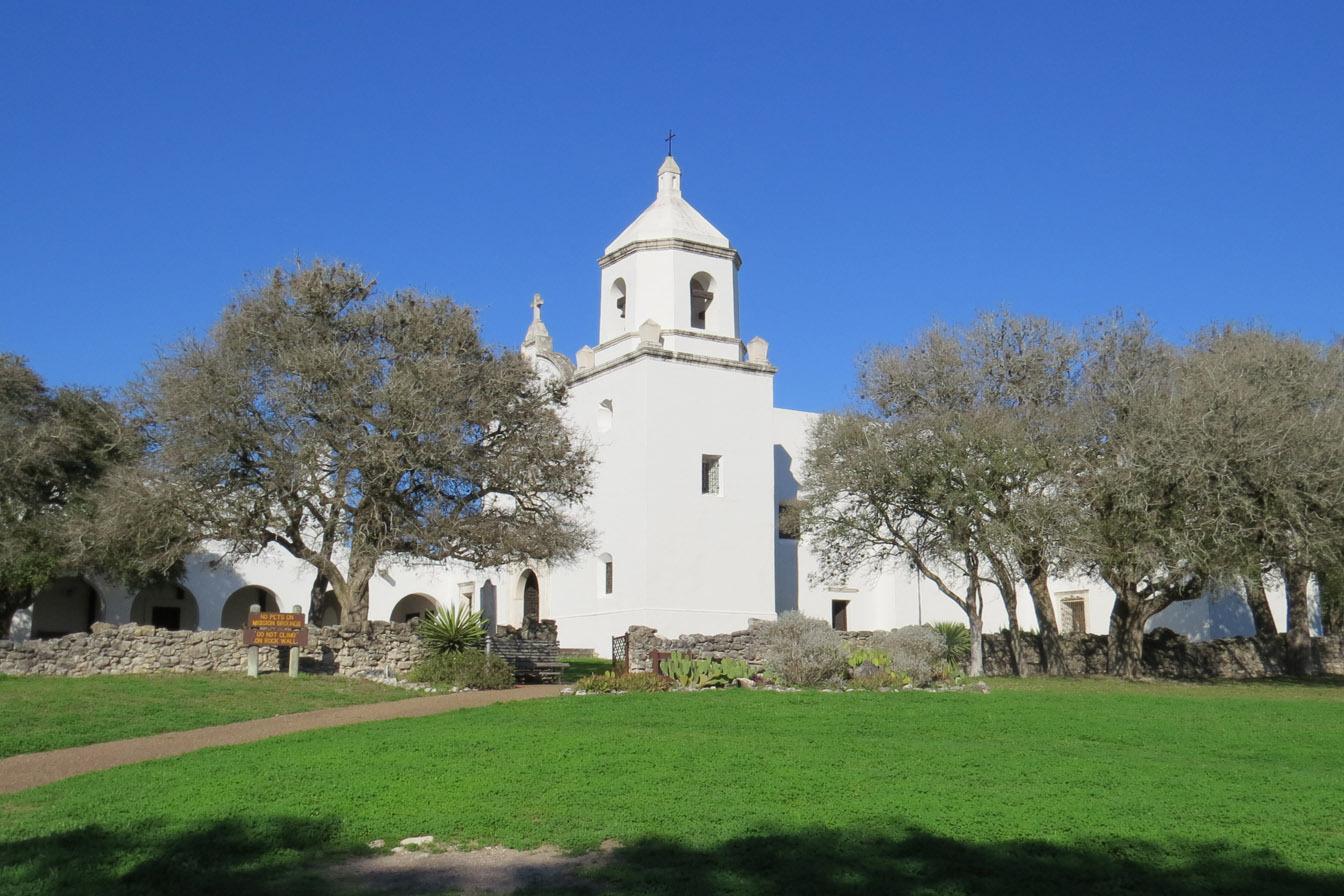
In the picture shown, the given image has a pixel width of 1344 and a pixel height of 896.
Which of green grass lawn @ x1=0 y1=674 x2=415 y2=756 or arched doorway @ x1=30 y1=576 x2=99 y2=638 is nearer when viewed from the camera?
green grass lawn @ x1=0 y1=674 x2=415 y2=756

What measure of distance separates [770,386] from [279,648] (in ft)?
53.8

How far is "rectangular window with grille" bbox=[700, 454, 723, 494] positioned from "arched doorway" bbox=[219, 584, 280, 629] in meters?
13.8

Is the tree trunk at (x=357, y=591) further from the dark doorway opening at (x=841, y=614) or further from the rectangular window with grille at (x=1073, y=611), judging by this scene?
the rectangular window with grille at (x=1073, y=611)

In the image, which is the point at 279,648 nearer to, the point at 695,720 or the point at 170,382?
the point at 170,382

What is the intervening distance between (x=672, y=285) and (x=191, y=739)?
21901 millimetres

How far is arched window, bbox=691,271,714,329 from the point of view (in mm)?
34719

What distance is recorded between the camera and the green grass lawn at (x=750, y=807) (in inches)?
301

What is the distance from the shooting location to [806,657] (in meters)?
20.5

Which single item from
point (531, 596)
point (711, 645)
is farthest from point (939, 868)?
point (531, 596)

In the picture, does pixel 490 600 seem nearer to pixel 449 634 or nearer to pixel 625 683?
pixel 449 634

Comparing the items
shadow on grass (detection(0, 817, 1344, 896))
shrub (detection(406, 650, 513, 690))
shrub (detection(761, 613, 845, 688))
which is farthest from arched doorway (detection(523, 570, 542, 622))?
shadow on grass (detection(0, 817, 1344, 896))

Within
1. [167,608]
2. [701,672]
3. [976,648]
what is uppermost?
[167,608]

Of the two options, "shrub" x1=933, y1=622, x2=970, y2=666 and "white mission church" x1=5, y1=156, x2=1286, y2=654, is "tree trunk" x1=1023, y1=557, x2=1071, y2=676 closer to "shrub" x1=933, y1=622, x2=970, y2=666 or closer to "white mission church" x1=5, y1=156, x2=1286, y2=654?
"shrub" x1=933, y1=622, x2=970, y2=666

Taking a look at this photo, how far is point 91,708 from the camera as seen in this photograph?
16.3m
